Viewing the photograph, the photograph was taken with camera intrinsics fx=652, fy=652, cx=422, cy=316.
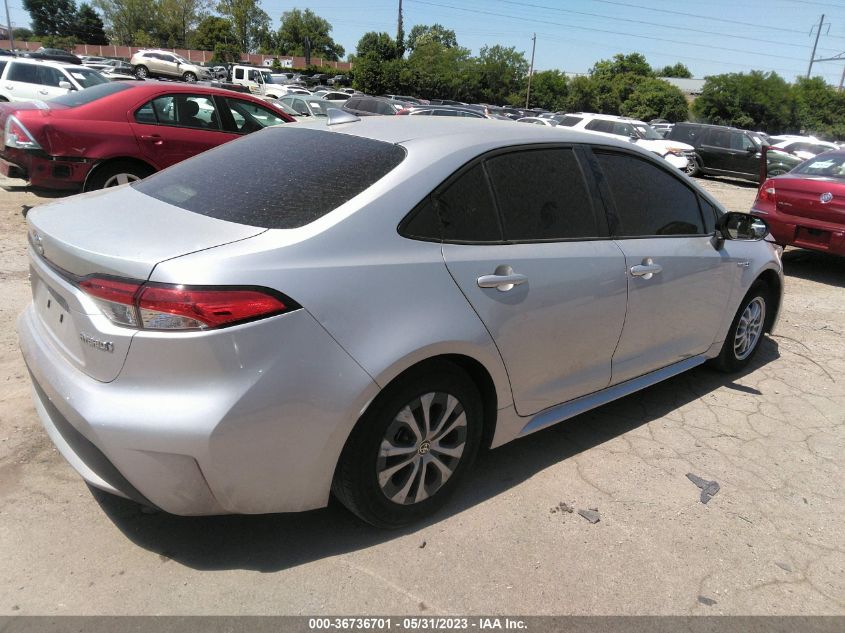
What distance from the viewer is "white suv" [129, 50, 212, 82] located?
4312 centimetres

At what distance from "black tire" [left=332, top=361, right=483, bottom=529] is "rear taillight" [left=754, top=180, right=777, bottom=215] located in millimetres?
6414

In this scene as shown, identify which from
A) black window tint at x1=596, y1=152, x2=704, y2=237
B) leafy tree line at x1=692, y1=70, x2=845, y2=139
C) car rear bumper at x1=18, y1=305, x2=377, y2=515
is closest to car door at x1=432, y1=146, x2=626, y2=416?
black window tint at x1=596, y1=152, x2=704, y2=237

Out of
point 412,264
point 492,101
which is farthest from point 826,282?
point 492,101

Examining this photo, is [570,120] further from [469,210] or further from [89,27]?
[89,27]

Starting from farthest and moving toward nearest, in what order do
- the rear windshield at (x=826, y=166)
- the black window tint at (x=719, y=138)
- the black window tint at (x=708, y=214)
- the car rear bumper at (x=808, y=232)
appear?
the black window tint at (x=719, y=138) < the rear windshield at (x=826, y=166) < the car rear bumper at (x=808, y=232) < the black window tint at (x=708, y=214)

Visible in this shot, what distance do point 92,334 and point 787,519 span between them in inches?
121

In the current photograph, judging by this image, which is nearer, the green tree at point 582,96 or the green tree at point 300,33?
the green tree at point 582,96

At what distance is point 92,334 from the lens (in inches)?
87.0

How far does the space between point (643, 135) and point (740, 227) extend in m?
17.6

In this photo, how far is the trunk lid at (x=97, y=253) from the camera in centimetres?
217

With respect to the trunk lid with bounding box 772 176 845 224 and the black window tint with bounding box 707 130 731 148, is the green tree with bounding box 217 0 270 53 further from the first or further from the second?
the trunk lid with bounding box 772 176 845 224

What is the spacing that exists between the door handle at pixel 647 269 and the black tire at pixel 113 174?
19.5ft

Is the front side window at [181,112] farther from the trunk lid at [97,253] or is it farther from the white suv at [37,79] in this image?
the white suv at [37,79]

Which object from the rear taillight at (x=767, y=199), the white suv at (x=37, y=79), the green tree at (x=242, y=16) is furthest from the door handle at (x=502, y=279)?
the green tree at (x=242, y=16)
